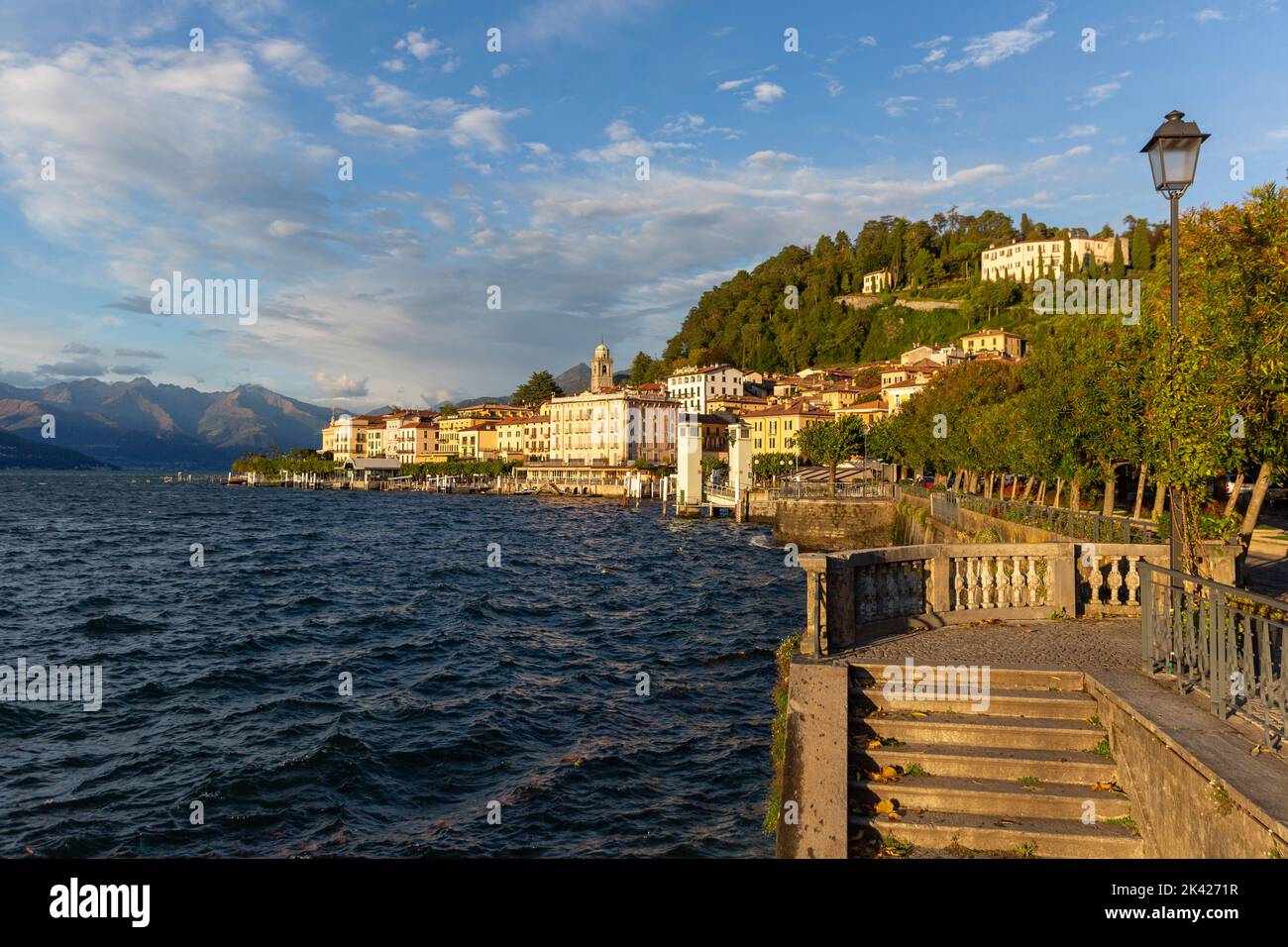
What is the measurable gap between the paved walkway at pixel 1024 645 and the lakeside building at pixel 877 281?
19021cm

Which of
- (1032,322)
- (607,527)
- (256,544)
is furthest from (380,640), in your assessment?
(1032,322)

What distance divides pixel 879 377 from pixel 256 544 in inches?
4412

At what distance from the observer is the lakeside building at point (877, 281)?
18962cm

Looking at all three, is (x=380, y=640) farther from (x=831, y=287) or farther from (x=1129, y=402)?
(x=831, y=287)

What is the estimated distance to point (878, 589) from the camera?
1174 cm

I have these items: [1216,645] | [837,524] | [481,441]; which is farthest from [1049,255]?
[1216,645]

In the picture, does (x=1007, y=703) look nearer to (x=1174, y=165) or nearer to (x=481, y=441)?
(x=1174, y=165)

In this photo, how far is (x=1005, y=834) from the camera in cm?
739

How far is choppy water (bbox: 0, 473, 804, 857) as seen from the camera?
1197 centimetres

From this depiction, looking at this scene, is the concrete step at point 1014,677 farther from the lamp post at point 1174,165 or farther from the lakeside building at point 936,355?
the lakeside building at point 936,355

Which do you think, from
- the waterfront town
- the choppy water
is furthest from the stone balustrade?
the waterfront town

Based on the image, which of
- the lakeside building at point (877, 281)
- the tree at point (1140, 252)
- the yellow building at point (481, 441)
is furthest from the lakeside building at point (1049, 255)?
the yellow building at point (481, 441)

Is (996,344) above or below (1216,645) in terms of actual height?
above

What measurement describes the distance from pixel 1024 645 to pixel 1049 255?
17940 centimetres
